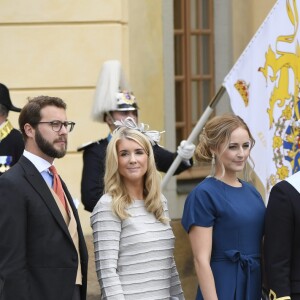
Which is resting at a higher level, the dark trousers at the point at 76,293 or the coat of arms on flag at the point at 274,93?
the coat of arms on flag at the point at 274,93

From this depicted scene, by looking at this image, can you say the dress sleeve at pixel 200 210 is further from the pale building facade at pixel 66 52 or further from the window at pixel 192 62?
the window at pixel 192 62

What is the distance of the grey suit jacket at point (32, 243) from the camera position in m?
4.58

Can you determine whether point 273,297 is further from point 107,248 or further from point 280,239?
point 107,248

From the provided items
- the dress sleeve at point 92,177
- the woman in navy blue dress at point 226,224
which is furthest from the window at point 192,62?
the woman in navy blue dress at point 226,224

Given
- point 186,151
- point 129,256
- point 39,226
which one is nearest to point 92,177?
point 186,151

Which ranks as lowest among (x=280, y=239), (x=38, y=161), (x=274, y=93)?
(x=280, y=239)

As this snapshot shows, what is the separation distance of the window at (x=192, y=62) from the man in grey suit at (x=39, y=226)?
464 centimetres

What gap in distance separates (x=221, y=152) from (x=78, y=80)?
3.82m

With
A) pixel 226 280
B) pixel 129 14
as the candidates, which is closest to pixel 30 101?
Answer: pixel 226 280

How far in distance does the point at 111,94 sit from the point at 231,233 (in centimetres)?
209

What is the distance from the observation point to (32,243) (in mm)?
4660

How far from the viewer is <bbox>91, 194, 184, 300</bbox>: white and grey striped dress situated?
4.77 meters

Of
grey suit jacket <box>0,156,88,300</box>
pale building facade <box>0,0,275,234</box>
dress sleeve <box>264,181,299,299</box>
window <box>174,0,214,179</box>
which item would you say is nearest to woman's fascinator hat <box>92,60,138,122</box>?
pale building facade <box>0,0,275,234</box>

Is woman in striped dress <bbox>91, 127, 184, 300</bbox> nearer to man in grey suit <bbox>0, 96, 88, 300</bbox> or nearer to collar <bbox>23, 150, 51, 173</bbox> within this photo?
man in grey suit <bbox>0, 96, 88, 300</bbox>
